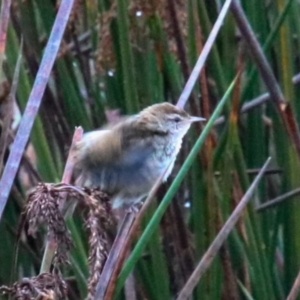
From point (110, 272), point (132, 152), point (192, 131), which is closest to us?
point (110, 272)

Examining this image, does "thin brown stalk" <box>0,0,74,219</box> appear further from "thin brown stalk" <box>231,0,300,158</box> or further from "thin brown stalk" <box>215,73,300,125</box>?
"thin brown stalk" <box>215,73,300,125</box>

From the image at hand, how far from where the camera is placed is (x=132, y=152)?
150 cm

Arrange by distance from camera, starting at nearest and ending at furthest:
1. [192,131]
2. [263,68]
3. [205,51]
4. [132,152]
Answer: [205,51], [263,68], [132,152], [192,131]

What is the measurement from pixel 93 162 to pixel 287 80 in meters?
0.41

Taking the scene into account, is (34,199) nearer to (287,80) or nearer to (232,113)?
(232,113)

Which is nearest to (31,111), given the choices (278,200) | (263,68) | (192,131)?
(263,68)

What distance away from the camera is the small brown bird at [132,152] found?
4.84 feet

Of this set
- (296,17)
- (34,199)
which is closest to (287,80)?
(296,17)

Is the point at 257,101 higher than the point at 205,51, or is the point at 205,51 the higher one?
the point at 205,51

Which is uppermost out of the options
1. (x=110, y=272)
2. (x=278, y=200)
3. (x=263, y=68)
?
(x=263, y=68)

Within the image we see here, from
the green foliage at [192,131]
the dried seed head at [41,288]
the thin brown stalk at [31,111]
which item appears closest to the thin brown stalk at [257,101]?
the green foliage at [192,131]

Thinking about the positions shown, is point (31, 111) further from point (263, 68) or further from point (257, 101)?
point (257, 101)

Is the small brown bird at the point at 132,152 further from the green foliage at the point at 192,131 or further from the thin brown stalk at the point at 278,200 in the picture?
the thin brown stalk at the point at 278,200

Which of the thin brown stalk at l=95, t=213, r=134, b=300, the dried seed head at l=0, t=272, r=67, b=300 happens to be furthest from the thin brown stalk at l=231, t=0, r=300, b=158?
the dried seed head at l=0, t=272, r=67, b=300
